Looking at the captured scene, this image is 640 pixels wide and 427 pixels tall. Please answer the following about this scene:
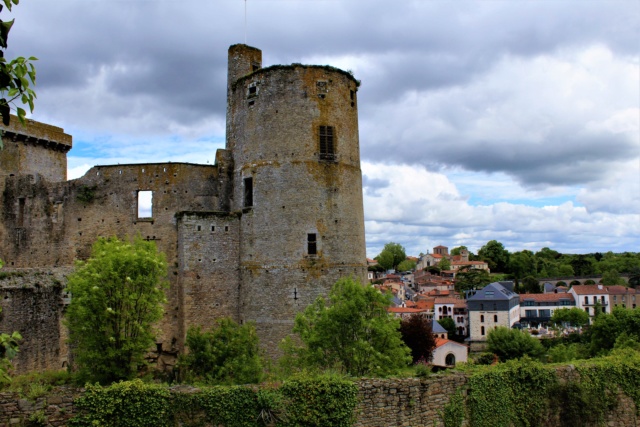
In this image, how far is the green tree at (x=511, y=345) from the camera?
62750 mm

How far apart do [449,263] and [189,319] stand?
177 meters

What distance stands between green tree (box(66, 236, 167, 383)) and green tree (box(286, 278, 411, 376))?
5.77 m

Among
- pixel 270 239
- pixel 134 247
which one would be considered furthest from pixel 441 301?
pixel 134 247

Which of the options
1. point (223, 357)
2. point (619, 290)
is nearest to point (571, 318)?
point (619, 290)

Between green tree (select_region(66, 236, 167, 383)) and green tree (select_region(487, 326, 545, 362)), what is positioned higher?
green tree (select_region(66, 236, 167, 383))

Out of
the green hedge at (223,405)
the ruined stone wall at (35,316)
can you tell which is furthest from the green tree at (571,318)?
the green hedge at (223,405)

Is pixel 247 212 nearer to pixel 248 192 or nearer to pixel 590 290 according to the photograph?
pixel 248 192

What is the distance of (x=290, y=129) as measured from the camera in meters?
27.0

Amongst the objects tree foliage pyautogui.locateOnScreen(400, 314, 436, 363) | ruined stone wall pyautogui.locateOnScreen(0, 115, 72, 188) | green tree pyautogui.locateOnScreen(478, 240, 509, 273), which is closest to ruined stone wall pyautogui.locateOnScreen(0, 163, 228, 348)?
ruined stone wall pyautogui.locateOnScreen(0, 115, 72, 188)

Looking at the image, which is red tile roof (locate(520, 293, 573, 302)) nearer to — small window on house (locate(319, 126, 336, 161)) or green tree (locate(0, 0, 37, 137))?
small window on house (locate(319, 126, 336, 161))

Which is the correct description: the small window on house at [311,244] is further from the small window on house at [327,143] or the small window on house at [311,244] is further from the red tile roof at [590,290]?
the red tile roof at [590,290]

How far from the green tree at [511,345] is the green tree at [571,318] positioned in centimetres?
3595

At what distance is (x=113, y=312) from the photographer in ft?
57.5

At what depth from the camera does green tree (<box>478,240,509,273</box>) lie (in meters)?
176
